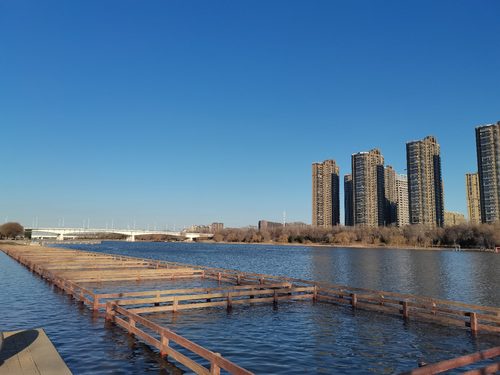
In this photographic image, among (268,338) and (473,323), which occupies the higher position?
(473,323)

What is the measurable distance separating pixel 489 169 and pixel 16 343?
202 metres

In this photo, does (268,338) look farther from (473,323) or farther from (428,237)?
(428,237)

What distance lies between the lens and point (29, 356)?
12.1 meters

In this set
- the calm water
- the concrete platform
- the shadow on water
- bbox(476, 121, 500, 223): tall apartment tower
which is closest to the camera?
the concrete platform

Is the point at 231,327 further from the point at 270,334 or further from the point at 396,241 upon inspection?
the point at 396,241

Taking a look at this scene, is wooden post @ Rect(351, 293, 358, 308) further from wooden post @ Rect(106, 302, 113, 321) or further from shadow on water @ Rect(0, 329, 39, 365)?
shadow on water @ Rect(0, 329, 39, 365)

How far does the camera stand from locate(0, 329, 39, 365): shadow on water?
Result: 480 inches

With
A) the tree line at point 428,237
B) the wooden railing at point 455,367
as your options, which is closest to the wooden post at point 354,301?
the wooden railing at point 455,367

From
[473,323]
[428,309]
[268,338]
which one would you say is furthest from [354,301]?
[268,338]

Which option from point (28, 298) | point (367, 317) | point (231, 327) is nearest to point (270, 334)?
point (231, 327)

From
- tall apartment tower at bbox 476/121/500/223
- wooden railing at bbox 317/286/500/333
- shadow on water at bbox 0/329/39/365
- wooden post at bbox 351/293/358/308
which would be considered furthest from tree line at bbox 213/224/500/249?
shadow on water at bbox 0/329/39/365

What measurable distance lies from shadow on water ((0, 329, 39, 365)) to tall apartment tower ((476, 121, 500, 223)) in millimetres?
195776

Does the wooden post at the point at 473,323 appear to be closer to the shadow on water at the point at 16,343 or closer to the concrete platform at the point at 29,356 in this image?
the concrete platform at the point at 29,356

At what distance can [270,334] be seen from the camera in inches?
758
